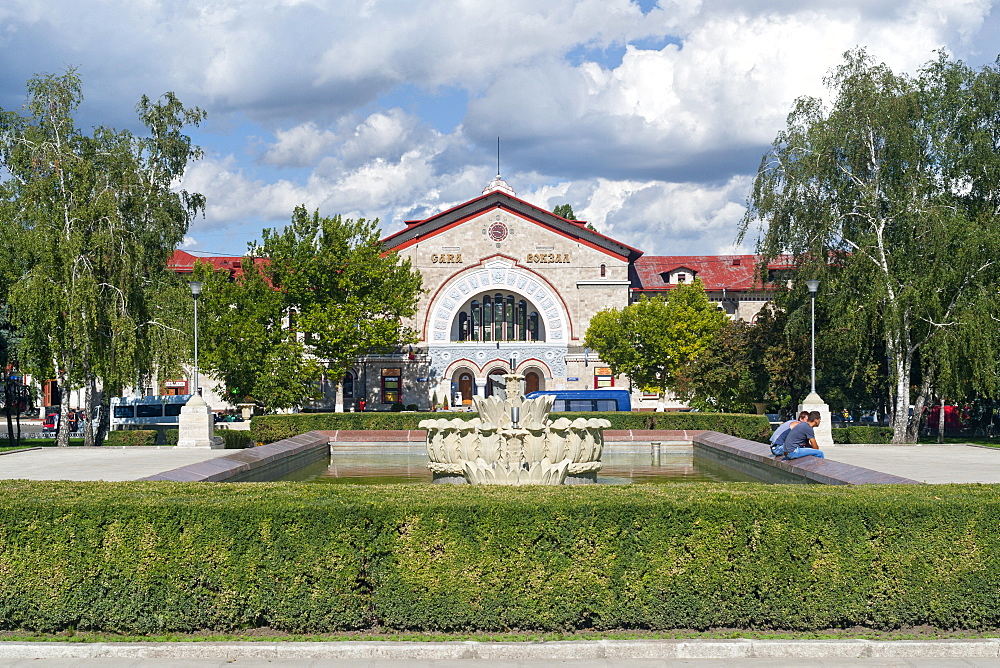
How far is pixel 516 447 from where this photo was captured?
677 inches

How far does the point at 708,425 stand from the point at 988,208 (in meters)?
13.3

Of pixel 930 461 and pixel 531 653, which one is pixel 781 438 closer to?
pixel 930 461

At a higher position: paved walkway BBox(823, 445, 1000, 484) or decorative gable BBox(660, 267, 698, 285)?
decorative gable BBox(660, 267, 698, 285)

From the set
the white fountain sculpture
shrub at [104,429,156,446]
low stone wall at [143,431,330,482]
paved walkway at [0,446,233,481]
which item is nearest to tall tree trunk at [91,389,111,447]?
shrub at [104,429,156,446]

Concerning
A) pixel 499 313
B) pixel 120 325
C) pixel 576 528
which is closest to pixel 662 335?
pixel 499 313

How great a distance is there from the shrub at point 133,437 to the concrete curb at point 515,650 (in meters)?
23.6

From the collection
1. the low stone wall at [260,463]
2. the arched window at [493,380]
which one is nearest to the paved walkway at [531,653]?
the low stone wall at [260,463]

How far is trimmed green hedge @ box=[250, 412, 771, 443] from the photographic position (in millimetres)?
32469

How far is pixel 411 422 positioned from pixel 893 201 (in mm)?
19516

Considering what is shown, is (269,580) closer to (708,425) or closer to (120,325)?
(120,325)

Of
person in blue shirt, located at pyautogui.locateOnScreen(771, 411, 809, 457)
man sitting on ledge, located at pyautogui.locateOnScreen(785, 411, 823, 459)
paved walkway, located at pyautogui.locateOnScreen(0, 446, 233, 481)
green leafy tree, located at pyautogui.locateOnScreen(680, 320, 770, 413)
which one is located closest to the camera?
man sitting on ledge, located at pyautogui.locateOnScreen(785, 411, 823, 459)

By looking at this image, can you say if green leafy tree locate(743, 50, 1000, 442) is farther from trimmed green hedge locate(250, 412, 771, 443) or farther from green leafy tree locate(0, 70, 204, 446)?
green leafy tree locate(0, 70, 204, 446)

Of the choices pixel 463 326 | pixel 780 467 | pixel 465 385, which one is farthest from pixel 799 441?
pixel 463 326

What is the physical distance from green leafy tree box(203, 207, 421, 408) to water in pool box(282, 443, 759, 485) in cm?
1396
